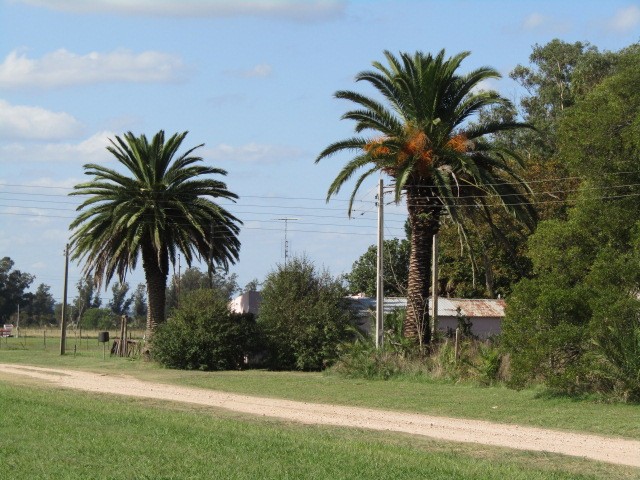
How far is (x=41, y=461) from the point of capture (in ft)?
42.8

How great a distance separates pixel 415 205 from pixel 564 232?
21.1 ft

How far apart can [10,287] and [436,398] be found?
11841cm

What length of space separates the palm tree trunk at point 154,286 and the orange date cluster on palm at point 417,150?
16195 millimetres

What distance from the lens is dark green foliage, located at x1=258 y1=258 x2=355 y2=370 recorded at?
38219 mm

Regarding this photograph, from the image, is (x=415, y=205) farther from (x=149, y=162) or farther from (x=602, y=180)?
(x=149, y=162)

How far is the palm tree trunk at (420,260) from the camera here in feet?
108

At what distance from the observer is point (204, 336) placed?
39.4 metres

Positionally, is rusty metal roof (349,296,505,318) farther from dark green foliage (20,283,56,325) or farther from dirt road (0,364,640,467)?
dark green foliage (20,283,56,325)

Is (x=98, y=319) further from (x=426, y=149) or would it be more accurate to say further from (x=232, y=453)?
(x=232, y=453)

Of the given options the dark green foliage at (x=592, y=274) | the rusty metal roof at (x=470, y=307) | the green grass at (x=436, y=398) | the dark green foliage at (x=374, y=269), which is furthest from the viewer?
the dark green foliage at (x=374, y=269)

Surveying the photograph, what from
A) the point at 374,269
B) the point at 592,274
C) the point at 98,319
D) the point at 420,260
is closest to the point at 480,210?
the point at 420,260

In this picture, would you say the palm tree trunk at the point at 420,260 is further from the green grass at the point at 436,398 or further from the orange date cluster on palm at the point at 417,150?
the green grass at the point at 436,398

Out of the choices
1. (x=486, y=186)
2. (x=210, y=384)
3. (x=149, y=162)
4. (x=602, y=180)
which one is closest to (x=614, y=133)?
(x=602, y=180)

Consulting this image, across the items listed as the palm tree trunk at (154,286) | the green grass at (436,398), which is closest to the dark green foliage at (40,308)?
the palm tree trunk at (154,286)
